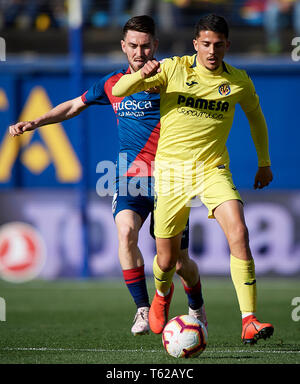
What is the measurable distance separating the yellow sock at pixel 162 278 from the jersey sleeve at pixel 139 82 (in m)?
1.48

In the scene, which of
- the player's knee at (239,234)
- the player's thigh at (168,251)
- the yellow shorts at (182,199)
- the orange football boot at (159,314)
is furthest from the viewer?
the orange football boot at (159,314)

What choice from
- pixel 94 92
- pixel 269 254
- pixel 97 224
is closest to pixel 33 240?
pixel 97 224

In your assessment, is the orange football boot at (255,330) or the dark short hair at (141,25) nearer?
the orange football boot at (255,330)

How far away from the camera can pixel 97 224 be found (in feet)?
47.9

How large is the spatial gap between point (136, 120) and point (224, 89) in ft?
3.38

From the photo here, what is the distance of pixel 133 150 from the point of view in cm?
719

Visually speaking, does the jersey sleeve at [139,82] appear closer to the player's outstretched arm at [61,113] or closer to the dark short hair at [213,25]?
the dark short hair at [213,25]

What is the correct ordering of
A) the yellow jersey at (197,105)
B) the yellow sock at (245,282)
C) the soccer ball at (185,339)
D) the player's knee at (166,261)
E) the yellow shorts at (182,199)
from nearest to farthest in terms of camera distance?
1. the soccer ball at (185,339)
2. the yellow sock at (245,282)
3. the yellow shorts at (182,199)
4. the yellow jersey at (197,105)
5. the player's knee at (166,261)

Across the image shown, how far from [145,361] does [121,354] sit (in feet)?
A: 1.43

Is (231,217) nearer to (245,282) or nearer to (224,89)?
(245,282)

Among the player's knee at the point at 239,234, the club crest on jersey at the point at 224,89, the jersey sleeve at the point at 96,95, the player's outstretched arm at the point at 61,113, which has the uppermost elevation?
the jersey sleeve at the point at 96,95

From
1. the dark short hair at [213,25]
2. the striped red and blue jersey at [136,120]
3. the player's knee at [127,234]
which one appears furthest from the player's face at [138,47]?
the player's knee at [127,234]

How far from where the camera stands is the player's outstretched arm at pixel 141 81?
609 cm
